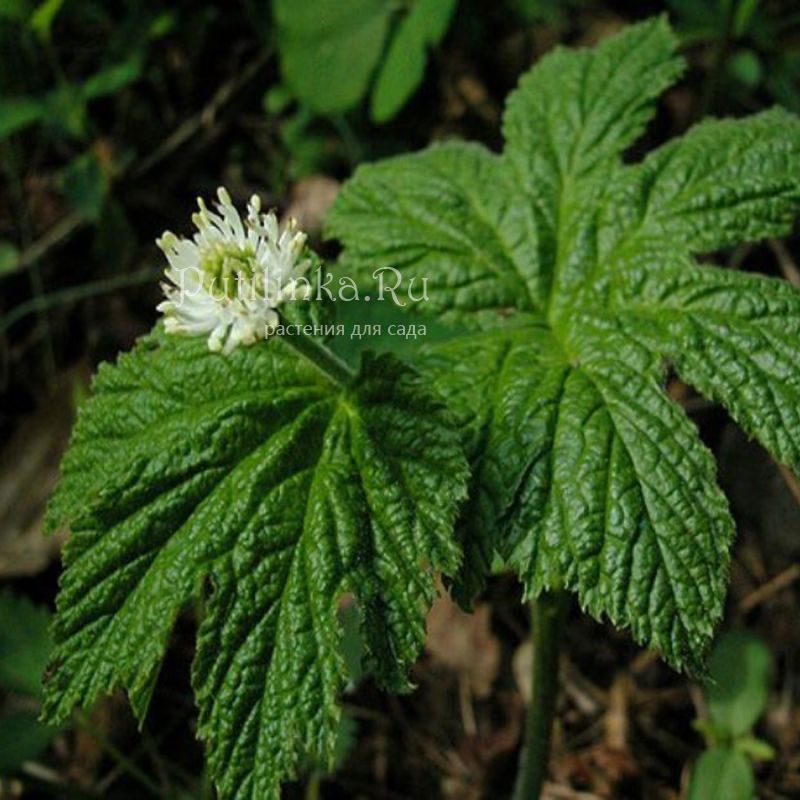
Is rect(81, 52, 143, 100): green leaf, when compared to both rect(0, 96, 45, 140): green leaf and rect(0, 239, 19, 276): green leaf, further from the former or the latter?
rect(0, 239, 19, 276): green leaf

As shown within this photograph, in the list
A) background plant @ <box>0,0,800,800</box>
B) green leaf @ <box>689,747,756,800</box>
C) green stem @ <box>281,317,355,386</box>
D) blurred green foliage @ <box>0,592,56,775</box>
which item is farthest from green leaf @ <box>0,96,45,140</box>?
green leaf @ <box>689,747,756,800</box>

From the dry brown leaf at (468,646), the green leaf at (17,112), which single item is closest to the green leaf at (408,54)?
the green leaf at (17,112)

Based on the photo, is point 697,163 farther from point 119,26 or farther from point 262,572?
point 119,26

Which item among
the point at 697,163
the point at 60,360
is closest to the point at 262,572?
the point at 697,163

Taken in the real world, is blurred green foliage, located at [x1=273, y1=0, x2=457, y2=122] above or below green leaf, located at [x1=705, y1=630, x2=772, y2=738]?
above

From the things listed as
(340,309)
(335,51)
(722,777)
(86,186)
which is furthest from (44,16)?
(722,777)

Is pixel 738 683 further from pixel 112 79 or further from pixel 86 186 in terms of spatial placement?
pixel 112 79
